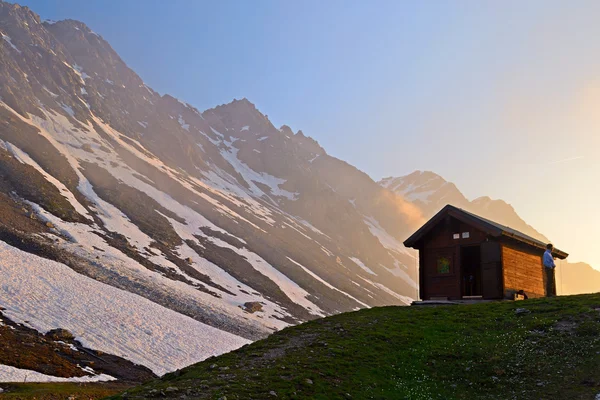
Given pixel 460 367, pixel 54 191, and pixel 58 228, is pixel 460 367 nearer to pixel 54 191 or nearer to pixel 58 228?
pixel 58 228

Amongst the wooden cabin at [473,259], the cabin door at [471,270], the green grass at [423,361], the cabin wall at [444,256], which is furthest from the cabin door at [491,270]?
the green grass at [423,361]

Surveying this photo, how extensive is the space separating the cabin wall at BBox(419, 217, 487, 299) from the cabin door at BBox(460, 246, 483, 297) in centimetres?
121

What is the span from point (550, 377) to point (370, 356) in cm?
580

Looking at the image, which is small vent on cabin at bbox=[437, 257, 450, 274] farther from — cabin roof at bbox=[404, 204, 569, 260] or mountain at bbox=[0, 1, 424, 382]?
mountain at bbox=[0, 1, 424, 382]

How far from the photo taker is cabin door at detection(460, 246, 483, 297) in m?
31.9

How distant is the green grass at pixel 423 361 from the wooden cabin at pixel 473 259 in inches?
286

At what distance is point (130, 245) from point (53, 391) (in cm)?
5508

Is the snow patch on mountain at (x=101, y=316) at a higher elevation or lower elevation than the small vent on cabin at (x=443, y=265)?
lower

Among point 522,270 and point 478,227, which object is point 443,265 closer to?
point 478,227

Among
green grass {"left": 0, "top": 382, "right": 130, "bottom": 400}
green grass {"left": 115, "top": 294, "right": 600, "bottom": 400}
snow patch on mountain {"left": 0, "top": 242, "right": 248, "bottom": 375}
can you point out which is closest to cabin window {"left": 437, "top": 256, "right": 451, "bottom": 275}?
green grass {"left": 115, "top": 294, "right": 600, "bottom": 400}

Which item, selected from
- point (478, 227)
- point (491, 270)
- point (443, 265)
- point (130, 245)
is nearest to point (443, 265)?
point (443, 265)

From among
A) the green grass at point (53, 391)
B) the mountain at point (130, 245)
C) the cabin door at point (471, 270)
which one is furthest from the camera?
the mountain at point (130, 245)

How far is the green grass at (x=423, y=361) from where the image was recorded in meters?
13.6

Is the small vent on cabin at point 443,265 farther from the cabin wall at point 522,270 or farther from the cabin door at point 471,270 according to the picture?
the cabin wall at point 522,270
